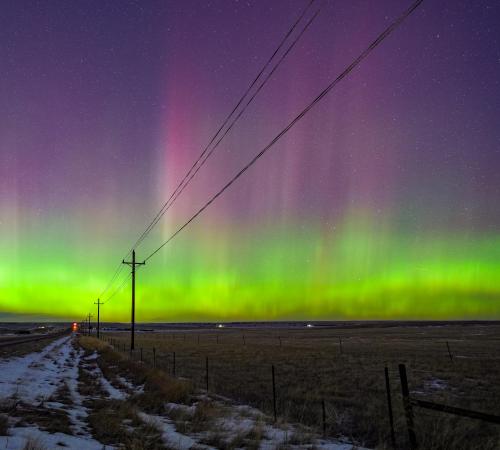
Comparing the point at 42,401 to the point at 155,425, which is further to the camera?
the point at 42,401

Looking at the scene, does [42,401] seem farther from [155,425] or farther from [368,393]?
[368,393]

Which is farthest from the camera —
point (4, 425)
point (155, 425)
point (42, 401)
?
point (42, 401)

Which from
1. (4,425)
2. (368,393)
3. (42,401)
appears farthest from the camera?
(368,393)

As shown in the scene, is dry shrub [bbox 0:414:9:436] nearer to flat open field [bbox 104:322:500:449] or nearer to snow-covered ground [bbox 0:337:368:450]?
snow-covered ground [bbox 0:337:368:450]

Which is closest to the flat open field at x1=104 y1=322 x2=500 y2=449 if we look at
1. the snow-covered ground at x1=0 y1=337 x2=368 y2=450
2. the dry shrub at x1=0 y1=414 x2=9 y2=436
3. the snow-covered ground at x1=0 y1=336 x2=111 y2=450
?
the snow-covered ground at x1=0 y1=337 x2=368 y2=450

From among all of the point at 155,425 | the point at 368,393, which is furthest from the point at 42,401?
the point at 368,393

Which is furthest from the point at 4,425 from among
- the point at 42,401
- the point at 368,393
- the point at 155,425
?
the point at 368,393

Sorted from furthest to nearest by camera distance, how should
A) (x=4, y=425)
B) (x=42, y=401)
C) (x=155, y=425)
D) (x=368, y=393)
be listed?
(x=368, y=393)
(x=42, y=401)
(x=155, y=425)
(x=4, y=425)

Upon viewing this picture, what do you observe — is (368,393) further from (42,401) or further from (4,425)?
(4,425)

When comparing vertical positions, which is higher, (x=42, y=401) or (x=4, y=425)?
(x=4, y=425)

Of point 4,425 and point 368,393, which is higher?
point 4,425

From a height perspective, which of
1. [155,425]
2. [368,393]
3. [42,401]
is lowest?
[368,393]

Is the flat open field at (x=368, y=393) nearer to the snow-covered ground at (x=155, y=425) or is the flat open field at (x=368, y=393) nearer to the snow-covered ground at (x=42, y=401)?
the snow-covered ground at (x=155, y=425)

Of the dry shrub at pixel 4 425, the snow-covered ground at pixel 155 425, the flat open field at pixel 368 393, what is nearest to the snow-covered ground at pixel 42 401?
the snow-covered ground at pixel 155 425
